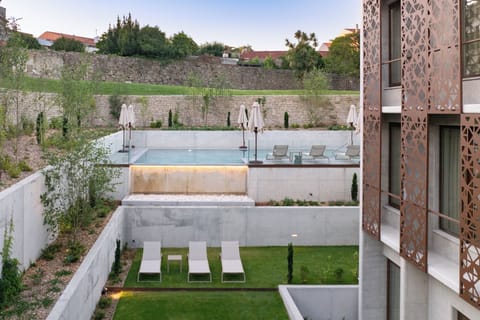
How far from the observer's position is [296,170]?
17.8 metres

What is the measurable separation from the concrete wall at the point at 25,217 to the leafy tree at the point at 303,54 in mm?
40596

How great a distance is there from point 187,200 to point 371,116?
8475 millimetres

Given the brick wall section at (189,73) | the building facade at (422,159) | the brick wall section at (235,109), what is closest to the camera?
the building facade at (422,159)

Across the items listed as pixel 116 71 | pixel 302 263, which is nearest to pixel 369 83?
pixel 302 263

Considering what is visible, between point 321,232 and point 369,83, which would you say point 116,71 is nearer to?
point 321,232

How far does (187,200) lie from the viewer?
659 inches

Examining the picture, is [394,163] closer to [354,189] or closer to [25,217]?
[25,217]

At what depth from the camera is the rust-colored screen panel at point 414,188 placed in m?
7.46

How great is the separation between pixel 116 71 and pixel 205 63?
845cm

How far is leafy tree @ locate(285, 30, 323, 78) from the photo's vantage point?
49812 millimetres

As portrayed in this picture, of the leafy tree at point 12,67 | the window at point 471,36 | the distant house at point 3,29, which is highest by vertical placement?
the distant house at point 3,29

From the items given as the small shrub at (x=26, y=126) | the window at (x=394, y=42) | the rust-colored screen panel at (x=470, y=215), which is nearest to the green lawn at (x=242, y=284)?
the rust-colored screen panel at (x=470, y=215)

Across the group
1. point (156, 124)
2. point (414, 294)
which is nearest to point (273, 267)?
point (414, 294)

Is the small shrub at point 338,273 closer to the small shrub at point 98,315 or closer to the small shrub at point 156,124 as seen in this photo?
the small shrub at point 98,315
